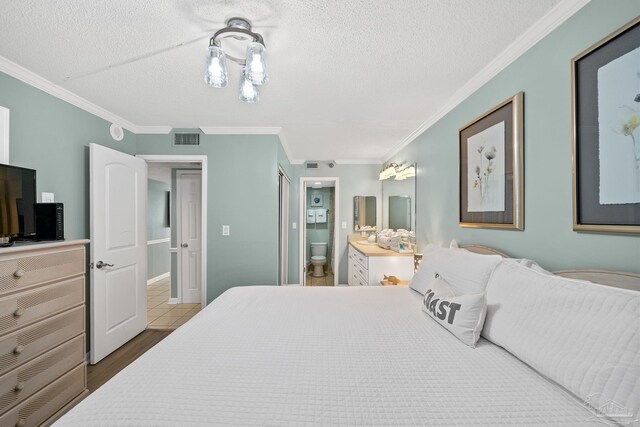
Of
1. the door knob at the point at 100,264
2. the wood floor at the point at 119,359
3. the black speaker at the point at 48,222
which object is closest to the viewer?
the black speaker at the point at 48,222

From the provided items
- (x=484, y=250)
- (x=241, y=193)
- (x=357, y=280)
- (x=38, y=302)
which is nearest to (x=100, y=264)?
(x=38, y=302)

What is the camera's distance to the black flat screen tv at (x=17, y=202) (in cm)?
161

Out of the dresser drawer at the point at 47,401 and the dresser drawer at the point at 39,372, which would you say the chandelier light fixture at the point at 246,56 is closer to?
the dresser drawer at the point at 39,372

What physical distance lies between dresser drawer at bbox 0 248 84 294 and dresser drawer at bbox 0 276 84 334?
5 cm

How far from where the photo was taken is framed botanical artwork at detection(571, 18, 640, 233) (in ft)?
3.22

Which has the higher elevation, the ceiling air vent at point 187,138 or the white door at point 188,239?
the ceiling air vent at point 187,138

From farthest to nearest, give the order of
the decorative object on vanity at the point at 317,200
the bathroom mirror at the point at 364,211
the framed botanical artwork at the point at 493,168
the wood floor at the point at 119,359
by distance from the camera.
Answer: the decorative object on vanity at the point at 317,200
the bathroom mirror at the point at 364,211
the wood floor at the point at 119,359
the framed botanical artwork at the point at 493,168

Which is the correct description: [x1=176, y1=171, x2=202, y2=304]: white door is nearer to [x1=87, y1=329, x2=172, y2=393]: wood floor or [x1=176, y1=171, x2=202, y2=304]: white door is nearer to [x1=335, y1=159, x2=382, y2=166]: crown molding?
[x1=87, y1=329, x2=172, y2=393]: wood floor

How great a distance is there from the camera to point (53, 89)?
2.10m

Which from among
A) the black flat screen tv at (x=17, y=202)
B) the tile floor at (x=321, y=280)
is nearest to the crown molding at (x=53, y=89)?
the black flat screen tv at (x=17, y=202)

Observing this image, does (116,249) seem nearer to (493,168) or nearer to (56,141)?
(56,141)

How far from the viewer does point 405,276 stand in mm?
3209

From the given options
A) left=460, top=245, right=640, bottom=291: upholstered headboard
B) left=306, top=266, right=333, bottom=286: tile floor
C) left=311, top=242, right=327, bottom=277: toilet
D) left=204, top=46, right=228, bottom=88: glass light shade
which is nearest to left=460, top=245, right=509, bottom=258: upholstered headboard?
left=460, top=245, right=640, bottom=291: upholstered headboard

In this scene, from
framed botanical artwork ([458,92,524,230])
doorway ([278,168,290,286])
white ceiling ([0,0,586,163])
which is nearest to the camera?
white ceiling ([0,0,586,163])
